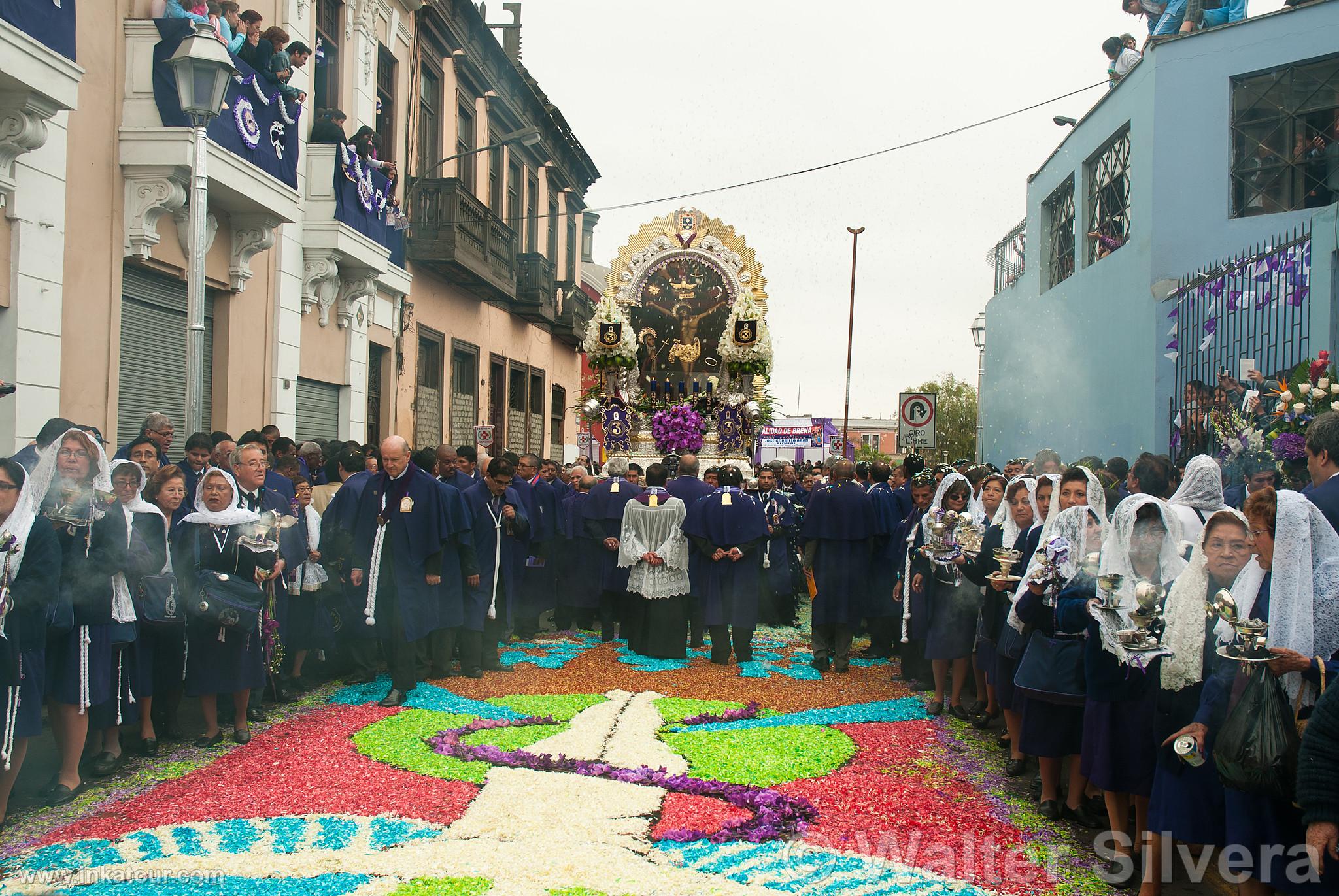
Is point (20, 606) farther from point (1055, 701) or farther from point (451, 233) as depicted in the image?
point (451, 233)

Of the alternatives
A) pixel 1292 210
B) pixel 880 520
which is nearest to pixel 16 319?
pixel 880 520

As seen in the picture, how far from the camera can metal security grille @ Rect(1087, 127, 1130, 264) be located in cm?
1306

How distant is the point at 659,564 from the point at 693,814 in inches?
181

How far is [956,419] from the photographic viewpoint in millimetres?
57094

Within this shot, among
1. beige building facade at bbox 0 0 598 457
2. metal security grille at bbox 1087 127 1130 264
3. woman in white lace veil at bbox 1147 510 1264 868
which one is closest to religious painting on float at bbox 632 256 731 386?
beige building facade at bbox 0 0 598 457

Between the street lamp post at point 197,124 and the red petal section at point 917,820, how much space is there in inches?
210

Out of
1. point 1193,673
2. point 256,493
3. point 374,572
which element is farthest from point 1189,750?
point 374,572

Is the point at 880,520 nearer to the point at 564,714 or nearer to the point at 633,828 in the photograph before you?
the point at 564,714

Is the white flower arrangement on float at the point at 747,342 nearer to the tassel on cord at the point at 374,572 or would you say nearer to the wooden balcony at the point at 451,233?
the wooden balcony at the point at 451,233

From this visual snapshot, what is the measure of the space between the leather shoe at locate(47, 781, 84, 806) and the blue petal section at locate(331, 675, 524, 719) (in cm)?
242

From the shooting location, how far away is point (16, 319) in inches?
325

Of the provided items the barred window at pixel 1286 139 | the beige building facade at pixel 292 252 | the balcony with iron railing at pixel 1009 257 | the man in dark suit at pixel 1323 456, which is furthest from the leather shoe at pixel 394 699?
the balcony with iron railing at pixel 1009 257

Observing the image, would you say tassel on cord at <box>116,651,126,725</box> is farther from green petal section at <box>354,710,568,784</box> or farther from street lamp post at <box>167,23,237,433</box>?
street lamp post at <box>167,23,237,433</box>

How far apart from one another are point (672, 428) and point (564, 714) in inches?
419
